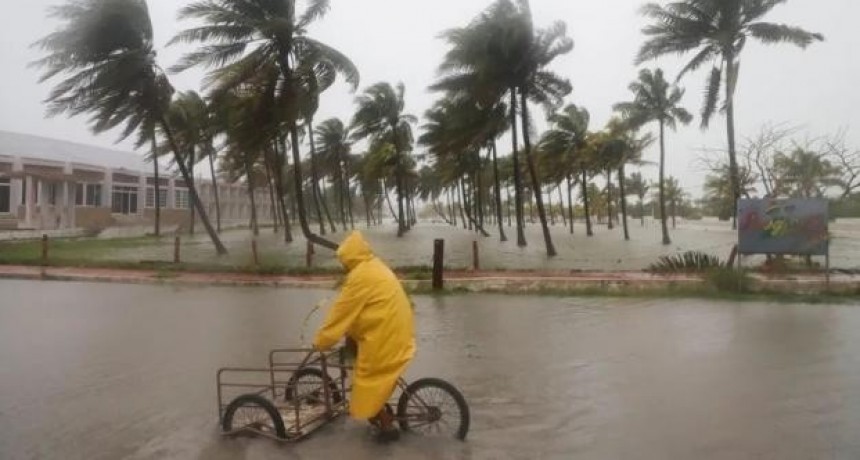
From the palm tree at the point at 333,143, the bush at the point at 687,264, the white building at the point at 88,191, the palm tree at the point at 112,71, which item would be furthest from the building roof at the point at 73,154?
the bush at the point at 687,264

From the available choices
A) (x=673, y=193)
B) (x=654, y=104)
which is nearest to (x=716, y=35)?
(x=654, y=104)

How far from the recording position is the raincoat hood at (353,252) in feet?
16.2

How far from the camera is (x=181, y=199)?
36500mm

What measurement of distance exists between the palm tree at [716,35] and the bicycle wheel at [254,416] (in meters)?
19.1

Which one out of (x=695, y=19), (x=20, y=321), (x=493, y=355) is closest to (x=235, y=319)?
(x=20, y=321)

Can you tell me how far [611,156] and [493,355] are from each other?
3678cm

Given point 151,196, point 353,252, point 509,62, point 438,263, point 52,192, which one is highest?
point 509,62

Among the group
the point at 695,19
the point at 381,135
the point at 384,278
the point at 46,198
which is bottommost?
the point at 384,278

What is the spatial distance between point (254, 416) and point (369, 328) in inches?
52.3

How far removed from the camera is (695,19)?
22.0 m

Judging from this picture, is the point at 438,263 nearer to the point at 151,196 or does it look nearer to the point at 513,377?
the point at 513,377

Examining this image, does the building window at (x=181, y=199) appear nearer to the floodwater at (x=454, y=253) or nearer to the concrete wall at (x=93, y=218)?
the concrete wall at (x=93, y=218)

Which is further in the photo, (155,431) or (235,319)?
(235,319)

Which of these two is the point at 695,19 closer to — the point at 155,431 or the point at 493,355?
the point at 493,355
